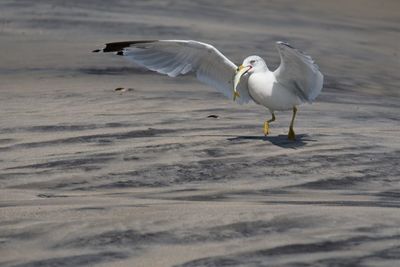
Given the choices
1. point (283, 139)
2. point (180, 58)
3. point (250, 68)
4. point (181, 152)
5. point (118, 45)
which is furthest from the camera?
point (180, 58)

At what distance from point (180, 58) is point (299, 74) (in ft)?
3.76

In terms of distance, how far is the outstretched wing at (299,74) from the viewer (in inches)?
356

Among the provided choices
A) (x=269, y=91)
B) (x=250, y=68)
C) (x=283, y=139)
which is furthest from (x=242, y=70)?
(x=283, y=139)

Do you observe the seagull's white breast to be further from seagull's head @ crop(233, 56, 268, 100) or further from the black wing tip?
the black wing tip

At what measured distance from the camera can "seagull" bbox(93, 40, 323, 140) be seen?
368 inches

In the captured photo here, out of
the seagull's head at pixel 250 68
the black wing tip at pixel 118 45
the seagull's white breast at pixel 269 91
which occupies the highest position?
the black wing tip at pixel 118 45

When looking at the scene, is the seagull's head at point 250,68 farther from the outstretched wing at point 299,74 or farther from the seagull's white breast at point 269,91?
the outstretched wing at point 299,74

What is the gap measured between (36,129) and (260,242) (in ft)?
14.4

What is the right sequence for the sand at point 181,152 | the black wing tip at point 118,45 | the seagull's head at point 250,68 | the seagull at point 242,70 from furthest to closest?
1. the black wing tip at point 118,45
2. the seagull's head at point 250,68
3. the seagull at point 242,70
4. the sand at point 181,152

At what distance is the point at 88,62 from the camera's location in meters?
13.0

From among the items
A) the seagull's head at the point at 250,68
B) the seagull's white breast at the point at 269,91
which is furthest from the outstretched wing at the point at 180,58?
the seagull's white breast at the point at 269,91

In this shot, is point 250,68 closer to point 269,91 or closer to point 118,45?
point 269,91

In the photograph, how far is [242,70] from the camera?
31.0 ft

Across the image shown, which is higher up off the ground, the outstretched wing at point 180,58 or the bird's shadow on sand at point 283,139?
the outstretched wing at point 180,58
